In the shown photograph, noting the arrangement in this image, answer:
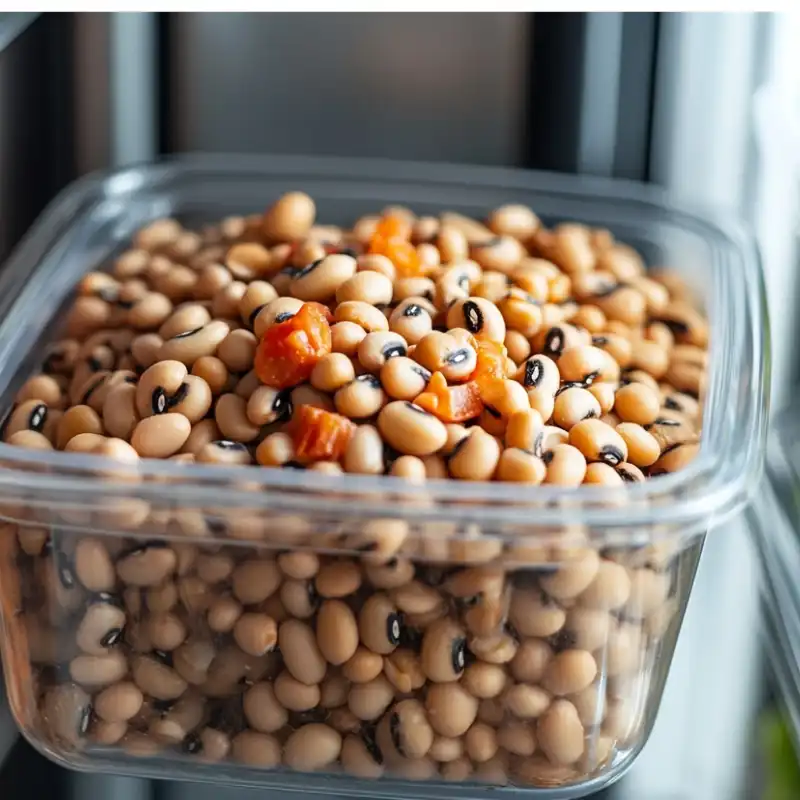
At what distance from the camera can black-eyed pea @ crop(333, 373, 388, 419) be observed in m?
0.54

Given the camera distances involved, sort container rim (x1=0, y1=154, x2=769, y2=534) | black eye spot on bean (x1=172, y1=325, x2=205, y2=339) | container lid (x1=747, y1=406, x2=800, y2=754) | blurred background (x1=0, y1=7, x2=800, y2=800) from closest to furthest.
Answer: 1. container rim (x1=0, y1=154, x2=769, y2=534)
2. black eye spot on bean (x1=172, y1=325, x2=205, y2=339)
3. container lid (x1=747, y1=406, x2=800, y2=754)
4. blurred background (x1=0, y1=7, x2=800, y2=800)

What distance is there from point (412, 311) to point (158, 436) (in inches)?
5.0

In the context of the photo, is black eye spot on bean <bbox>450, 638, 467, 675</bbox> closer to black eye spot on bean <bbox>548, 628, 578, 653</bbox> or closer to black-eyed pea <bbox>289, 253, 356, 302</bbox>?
black eye spot on bean <bbox>548, 628, 578, 653</bbox>

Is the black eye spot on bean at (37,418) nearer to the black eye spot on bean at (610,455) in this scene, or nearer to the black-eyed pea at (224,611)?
the black-eyed pea at (224,611)

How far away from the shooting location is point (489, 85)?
34.4 inches

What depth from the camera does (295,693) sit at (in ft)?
1.75

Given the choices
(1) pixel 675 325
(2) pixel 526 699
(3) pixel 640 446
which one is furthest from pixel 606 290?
(2) pixel 526 699

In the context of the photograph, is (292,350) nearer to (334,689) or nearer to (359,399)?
(359,399)

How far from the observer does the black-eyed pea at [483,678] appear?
0.52m

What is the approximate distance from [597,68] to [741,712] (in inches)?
16.0

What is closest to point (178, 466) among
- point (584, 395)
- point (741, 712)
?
point (584, 395)

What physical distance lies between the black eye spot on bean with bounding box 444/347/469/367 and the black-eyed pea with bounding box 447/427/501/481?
0.12 feet

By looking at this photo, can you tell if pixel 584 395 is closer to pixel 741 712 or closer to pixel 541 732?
pixel 541 732

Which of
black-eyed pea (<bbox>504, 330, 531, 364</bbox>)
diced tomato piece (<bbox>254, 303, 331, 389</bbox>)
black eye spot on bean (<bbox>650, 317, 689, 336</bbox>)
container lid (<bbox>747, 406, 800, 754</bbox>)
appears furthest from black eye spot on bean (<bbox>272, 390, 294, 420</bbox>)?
container lid (<bbox>747, 406, 800, 754</bbox>)
